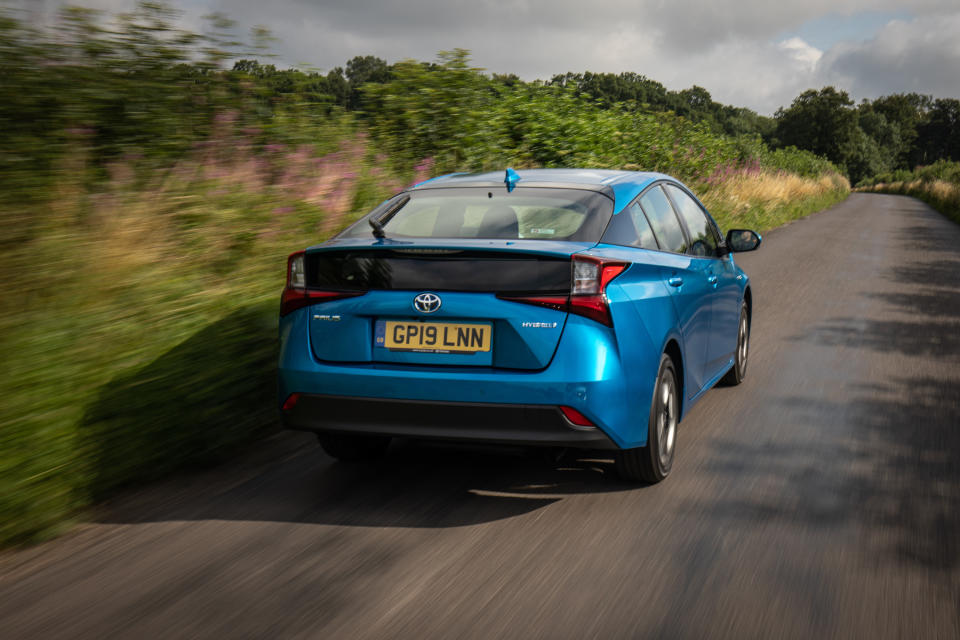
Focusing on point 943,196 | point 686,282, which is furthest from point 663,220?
point 943,196

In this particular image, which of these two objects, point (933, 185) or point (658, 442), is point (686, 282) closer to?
point (658, 442)

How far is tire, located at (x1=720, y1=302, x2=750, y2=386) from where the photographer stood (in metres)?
6.55

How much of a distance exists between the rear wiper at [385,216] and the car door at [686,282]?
1302 millimetres

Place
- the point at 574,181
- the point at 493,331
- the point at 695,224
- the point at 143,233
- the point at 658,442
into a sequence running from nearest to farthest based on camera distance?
1. the point at 493,331
2. the point at 658,442
3. the point at 574,181
4. the point at 143,233
5. the point at 695,224

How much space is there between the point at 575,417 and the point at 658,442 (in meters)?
0.75

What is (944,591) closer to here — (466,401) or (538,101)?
(466,401)

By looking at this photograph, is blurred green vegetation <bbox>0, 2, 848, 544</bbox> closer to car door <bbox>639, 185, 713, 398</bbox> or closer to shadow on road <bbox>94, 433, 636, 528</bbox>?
shadow on road <bbox>94, 433, 636, 528</bbox>

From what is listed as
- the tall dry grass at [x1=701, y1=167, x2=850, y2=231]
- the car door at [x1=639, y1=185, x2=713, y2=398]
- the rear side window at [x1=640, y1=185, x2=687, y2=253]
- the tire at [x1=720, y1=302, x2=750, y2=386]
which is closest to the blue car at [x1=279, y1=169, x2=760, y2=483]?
the car door at [x1=639, y1=185, x2=713, y2=398]

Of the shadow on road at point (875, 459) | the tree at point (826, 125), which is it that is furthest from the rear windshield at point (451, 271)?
the tree at point (826, 125)

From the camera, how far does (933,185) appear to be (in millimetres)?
54781

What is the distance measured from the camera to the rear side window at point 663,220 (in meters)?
4.94

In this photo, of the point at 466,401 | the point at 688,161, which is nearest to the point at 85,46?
the point at 466,401

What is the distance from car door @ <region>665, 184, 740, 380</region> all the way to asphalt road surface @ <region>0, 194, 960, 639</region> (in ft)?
1.43

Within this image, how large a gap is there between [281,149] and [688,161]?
47.5ft
